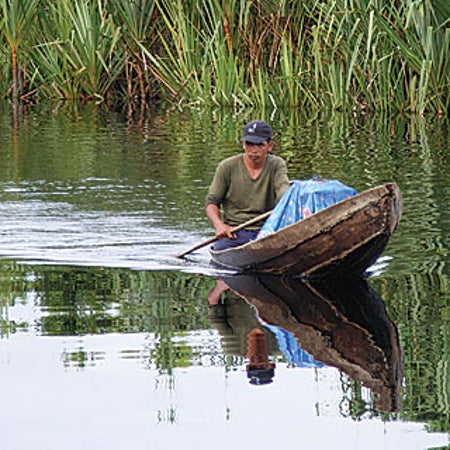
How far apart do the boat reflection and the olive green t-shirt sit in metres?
0.57

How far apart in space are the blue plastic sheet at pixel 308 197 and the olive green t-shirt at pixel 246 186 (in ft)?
1.56

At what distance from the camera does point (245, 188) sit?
10562mm

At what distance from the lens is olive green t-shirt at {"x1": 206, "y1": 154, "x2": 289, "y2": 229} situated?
10531 millimetres

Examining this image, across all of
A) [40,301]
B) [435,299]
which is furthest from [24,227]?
[435,299]

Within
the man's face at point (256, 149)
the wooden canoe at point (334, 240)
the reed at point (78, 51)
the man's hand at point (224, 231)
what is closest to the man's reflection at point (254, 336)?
the wooden canoe at point (334, 240)

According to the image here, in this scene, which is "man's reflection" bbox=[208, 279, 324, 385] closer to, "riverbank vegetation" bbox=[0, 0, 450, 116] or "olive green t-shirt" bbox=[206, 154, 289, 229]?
"olive green t-shirt" bbox=[206, 154, 289, 229]

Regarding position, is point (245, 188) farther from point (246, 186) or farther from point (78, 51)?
point (78, 51)

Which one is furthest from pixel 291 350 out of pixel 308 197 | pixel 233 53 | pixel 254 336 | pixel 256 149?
pixel 233 53

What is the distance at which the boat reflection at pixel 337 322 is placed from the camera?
715 centimetres

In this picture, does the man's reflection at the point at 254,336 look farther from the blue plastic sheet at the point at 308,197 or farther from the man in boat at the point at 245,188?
the man in boat at the point at 245,188

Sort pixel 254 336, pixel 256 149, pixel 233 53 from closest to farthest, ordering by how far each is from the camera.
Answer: pixel 254 336 < pixel 256 149 < pixel 233 53

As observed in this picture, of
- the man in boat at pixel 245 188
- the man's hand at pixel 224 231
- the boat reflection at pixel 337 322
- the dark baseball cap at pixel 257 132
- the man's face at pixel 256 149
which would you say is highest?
the dark baseball cap at pixel 257 132

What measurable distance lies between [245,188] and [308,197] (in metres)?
0.75

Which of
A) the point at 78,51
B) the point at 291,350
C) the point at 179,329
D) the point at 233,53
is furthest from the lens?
the point at 78,51
